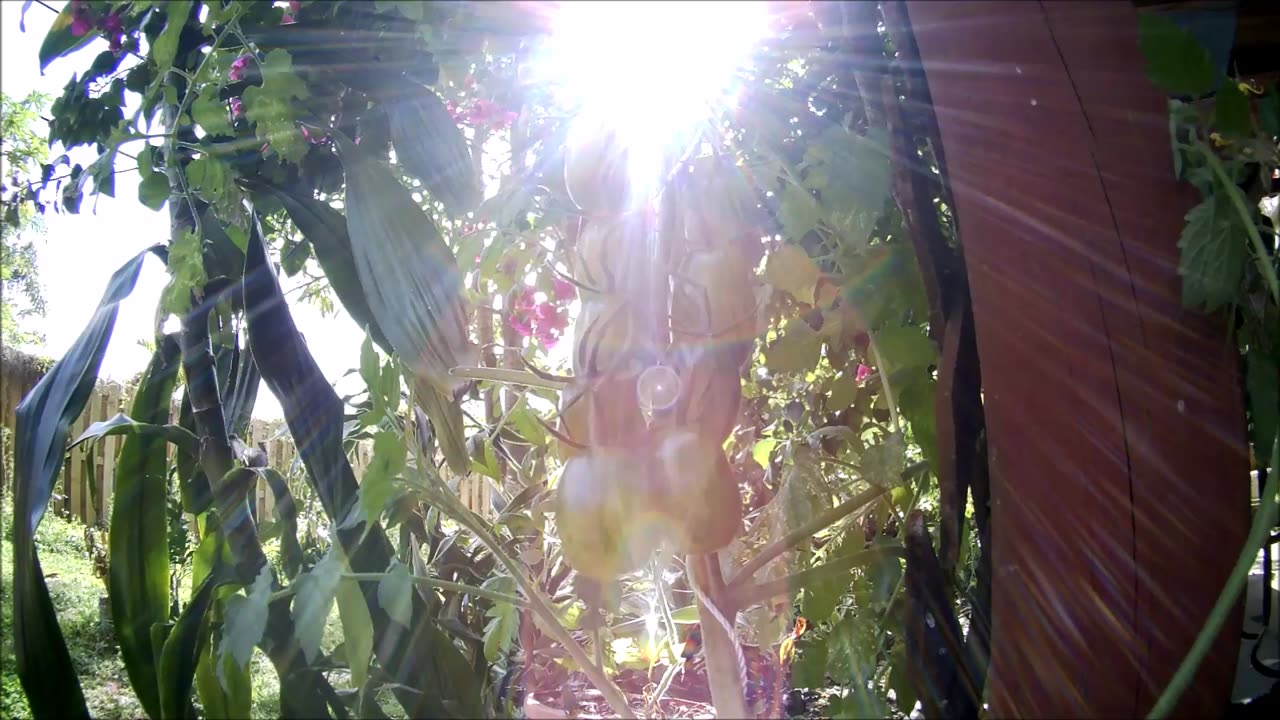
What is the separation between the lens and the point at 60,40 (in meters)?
0.44

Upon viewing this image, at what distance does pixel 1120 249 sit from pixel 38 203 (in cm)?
75

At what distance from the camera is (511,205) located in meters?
0.36

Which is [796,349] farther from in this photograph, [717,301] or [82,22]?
[82,22]

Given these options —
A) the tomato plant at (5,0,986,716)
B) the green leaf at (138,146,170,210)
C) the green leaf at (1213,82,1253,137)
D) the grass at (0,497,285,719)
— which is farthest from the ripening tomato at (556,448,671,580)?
the grass at (0,497,285,719)

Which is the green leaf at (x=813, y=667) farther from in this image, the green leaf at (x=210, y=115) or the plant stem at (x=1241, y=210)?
the green leaf at (x=210, y=115)

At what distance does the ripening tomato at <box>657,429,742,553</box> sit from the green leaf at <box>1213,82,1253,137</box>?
19 cm

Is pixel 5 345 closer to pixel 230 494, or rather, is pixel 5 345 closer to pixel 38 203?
pixel 38 203

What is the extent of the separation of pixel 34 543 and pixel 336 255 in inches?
7.3

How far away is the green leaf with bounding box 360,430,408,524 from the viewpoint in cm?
28

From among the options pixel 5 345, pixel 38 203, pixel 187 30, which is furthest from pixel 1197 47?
pixel 5 345

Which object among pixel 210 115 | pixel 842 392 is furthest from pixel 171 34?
pixel 842 392

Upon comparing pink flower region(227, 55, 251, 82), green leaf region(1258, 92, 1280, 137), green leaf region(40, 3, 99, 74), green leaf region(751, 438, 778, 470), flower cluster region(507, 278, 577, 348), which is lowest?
green leaf region(751, 438, 778, 470)

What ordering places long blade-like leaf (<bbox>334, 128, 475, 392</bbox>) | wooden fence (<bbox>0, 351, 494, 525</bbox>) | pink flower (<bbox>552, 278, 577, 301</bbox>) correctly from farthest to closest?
wooden fence (<bbox>0, 351, 494, 525</bbox>) → pink flower (<bbox>552, 278, 577, 301</bbox>) → long blade-like leaf (<bbox>334, 128, 475, 392</bbox>)

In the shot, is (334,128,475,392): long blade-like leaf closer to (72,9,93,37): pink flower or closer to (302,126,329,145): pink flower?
(302,126,329,145): pink flower
